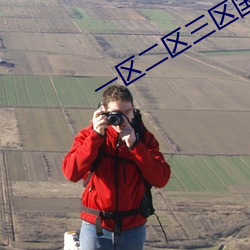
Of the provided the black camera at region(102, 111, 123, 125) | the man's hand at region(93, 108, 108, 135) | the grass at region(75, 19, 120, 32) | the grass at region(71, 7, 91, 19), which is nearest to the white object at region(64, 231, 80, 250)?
the man's hand at region(93, 108, 108, 135)

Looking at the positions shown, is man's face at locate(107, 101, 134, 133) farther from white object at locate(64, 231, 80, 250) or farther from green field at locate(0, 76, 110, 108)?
green field at locate(0, 76, 110, 108)

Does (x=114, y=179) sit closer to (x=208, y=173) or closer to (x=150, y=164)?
(x=150, y=164)

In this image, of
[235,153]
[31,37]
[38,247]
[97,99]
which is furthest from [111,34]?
[38,247]

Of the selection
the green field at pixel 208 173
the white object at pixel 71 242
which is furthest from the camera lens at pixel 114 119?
the green field at pixel 208 173

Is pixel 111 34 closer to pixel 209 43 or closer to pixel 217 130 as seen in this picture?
pixel 209 43

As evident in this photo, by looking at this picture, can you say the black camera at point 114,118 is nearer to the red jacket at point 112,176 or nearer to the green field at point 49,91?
the red jacket at point 112,176

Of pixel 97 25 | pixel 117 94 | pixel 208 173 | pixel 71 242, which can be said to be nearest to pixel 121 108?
pixel 117 94
